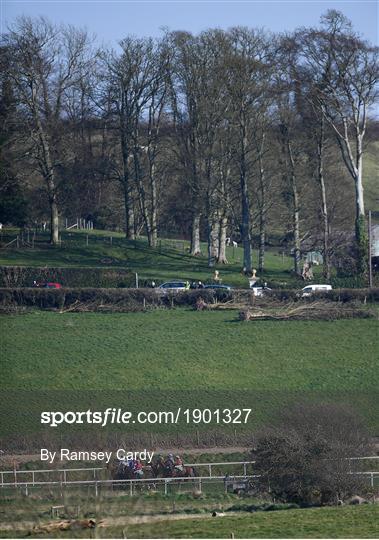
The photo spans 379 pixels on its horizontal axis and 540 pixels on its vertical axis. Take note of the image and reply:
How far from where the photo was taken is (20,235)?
51000mm

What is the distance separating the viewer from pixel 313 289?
4016 cm

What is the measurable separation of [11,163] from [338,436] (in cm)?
2971

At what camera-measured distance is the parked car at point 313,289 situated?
3869cm

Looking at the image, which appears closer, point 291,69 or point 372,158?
point 291,69

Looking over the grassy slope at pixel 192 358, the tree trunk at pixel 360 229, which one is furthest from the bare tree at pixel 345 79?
the grassy slope at pixel 192 358

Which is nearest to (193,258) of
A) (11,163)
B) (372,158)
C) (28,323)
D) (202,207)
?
(202,207)

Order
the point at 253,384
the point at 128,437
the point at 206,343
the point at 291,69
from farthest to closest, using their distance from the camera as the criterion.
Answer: the point at 291,69, the point at 206,343, the point at 253,384, the point at 128,437

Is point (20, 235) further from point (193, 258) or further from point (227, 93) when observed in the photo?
point (227, 93)

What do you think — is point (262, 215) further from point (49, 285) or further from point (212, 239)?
point (49, 285)

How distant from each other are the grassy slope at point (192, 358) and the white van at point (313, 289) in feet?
7.73

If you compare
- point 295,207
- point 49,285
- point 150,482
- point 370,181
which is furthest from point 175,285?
point 370,181

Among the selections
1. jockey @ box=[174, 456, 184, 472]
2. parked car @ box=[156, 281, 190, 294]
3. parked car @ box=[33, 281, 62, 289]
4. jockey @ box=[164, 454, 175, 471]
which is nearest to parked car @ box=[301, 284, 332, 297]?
parked car @ box=[156, 281, 190, 294]

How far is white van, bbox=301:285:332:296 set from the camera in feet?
127

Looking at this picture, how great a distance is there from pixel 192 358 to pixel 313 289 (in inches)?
380
